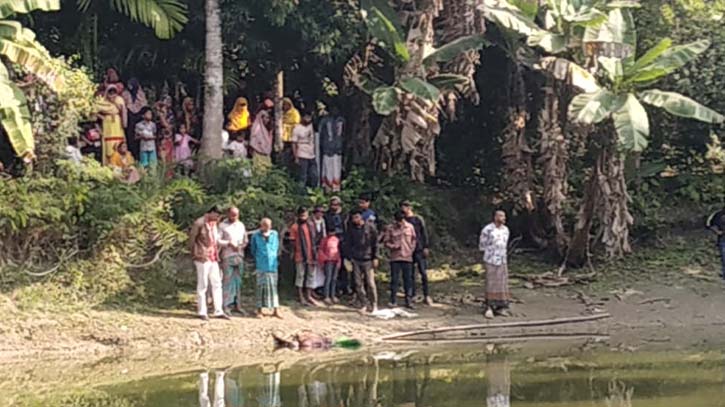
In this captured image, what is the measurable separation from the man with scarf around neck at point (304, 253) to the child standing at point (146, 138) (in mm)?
2995

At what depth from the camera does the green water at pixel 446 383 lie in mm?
11672

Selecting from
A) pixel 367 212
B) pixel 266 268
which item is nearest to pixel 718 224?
pixel 367 212

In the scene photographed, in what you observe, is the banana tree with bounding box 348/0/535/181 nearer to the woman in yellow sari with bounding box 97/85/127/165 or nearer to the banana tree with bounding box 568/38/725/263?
the banana tree with bounding box 568/38/725/263

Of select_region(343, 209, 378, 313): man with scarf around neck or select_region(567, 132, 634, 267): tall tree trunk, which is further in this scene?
select_region(567, 132, 634, 267): tall tree trunk

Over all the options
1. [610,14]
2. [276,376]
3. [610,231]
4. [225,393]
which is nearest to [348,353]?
[276,376]

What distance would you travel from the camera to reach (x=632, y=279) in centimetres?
1956

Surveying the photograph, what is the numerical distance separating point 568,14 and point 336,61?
4933 millimetres

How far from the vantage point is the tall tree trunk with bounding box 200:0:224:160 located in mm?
19156

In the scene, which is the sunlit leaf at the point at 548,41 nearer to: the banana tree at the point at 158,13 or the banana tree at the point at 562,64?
the banana tree at the point at 562,64

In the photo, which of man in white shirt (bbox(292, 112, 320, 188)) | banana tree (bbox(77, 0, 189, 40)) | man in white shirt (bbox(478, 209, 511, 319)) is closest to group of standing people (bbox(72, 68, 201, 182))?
banana tree (bbox(77, 0, 189, 40))

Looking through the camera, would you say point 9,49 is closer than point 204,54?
Yes

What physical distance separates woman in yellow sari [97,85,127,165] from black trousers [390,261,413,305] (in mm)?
5145

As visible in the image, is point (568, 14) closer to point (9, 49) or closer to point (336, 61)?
point (336, 61)

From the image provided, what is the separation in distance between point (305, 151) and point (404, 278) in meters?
3.25
